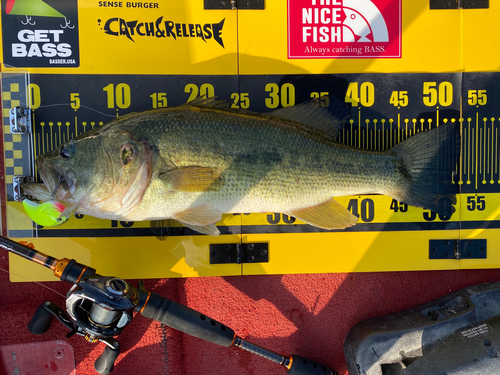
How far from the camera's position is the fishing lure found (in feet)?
5.81

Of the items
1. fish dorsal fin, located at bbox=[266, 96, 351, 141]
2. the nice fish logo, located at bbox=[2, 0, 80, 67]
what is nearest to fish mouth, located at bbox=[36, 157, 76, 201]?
the nice fish logo, located at bbox=[2, 0, 80, 67]

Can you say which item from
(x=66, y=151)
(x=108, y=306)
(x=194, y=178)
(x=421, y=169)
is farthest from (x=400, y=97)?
(x=108, y=306)

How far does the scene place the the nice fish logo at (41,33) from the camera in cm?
210

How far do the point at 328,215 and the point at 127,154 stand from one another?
3.92 ft

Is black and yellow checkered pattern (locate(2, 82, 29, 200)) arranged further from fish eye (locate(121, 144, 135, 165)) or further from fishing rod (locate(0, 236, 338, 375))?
fish eye (locate(121, 144, 135, 165))

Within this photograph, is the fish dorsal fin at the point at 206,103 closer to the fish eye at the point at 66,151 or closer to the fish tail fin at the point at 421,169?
the fish eye at the point at 66,151

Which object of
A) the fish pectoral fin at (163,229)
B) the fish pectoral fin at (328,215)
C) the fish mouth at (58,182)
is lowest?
the fish pectoral fin at (163,229)

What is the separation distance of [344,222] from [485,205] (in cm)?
108

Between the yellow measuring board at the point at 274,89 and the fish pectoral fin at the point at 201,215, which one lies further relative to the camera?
the yellow measuring board at the point at 274,89

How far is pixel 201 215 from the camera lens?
182 cm

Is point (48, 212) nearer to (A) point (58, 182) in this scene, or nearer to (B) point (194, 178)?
(A) point (58, 182)

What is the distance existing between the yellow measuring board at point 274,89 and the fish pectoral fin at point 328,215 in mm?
275

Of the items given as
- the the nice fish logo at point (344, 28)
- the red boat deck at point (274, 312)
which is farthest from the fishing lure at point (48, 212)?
the the nice fish logo at point (344, 28)

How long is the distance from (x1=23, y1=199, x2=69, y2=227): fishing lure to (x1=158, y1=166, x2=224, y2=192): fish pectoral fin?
598 millimetres
